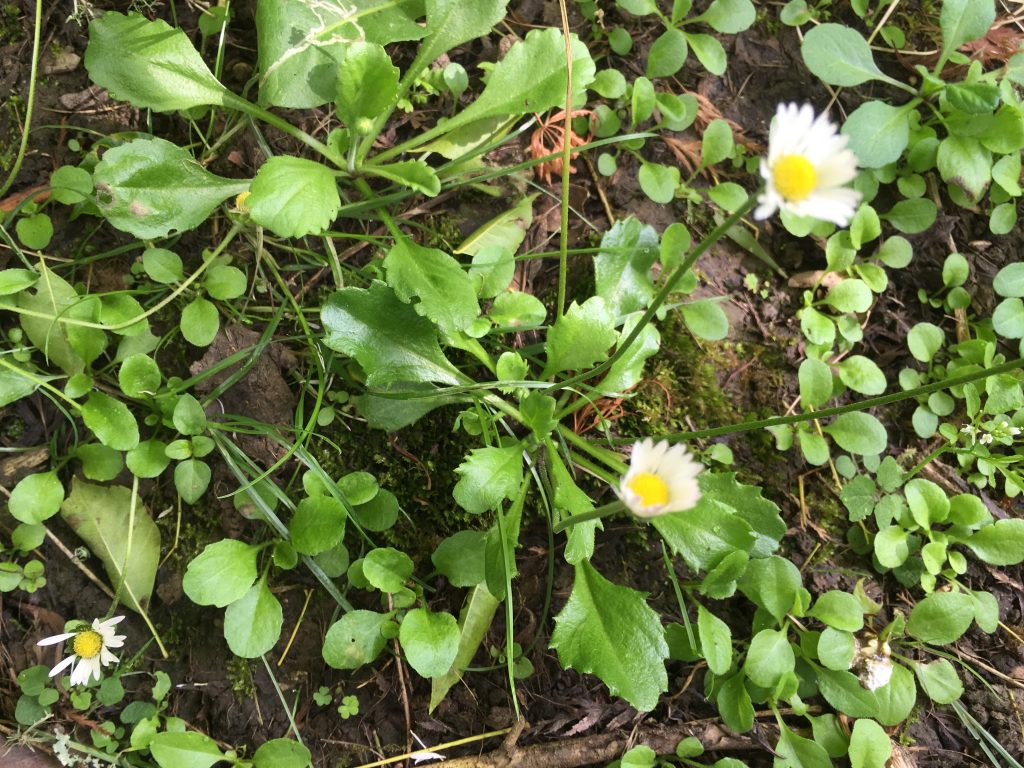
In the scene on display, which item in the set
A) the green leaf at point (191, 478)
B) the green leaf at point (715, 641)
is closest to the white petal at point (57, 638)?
the green leaf at point (191, 478)

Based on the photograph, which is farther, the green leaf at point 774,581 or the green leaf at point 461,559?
the green leaf at point 774,581

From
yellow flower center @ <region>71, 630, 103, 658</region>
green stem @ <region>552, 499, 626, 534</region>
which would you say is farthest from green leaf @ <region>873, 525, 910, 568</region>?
yellow flower center @ <region>71, 630, 103, 658</region>

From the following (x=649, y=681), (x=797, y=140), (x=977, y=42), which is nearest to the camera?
(x=797, y=140)

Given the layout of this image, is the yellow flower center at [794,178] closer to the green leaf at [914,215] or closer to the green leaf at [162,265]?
the green leaf at [914,215]

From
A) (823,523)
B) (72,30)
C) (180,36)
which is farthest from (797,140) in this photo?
(72,30)

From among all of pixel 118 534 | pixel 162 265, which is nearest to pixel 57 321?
pixel 162 265

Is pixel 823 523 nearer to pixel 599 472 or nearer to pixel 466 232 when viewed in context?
pixel 599 472

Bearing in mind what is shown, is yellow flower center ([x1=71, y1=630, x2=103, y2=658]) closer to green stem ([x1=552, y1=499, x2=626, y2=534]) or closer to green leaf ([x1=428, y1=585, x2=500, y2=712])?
green leaf ([x1=428, y1=585, x2=500, y2=712])

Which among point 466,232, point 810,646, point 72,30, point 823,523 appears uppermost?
point 72,30

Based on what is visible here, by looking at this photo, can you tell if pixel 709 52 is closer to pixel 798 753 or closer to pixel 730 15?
pixel 730 15
